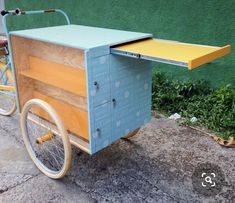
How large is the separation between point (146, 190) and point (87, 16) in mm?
3250

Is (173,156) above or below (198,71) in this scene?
below

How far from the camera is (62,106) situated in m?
2.53

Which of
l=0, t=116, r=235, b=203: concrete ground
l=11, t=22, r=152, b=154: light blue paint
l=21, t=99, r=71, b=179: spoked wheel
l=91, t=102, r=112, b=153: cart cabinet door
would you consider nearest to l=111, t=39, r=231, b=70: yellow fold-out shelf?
l=11, t=22, r=152, b=154: light blue paint

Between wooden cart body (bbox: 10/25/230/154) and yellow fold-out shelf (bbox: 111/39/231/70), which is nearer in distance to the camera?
yellow fold-out shelf (bbox: 111/39/231/70)

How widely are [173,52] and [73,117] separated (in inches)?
37.3

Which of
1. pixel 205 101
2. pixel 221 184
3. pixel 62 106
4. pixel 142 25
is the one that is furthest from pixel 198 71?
pixel 62 106

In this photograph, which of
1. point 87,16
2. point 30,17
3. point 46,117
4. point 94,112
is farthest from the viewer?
point 30,17

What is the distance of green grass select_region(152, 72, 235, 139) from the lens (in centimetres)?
329

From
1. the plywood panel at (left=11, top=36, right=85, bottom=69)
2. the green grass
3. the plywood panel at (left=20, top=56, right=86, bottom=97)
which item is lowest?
the green grass

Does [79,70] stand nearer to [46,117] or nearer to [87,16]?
[46,117]

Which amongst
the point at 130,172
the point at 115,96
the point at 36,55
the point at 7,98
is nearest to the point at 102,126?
the point at 115,96

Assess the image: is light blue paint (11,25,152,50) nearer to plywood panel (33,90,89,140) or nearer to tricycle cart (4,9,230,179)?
tricycle cart (4,9,230,179)

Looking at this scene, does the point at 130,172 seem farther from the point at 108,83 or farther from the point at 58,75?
the point at 58,75

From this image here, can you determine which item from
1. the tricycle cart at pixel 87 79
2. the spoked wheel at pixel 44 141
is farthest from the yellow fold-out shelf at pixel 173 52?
the spoked wheel at pixel 44 141
